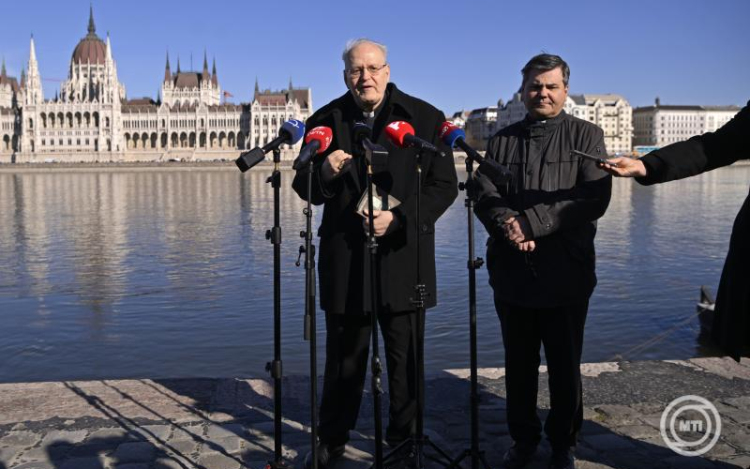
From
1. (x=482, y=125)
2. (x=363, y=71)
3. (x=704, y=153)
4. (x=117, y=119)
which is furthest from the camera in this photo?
(x=482, y=125)

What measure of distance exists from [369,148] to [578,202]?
46.7 inches

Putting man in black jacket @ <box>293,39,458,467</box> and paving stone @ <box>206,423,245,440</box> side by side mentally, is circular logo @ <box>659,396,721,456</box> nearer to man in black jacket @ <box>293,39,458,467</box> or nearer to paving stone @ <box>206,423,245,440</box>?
man in black jacket @ <box>293,39,458,467</box>

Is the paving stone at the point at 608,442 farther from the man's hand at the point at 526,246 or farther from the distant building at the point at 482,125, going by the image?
the distant building at the point at 482,125

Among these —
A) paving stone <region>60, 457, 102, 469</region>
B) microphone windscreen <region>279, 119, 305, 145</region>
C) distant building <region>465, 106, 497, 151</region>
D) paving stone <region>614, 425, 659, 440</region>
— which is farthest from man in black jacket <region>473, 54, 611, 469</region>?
distant building <region>465, 106, 497, 151</region>

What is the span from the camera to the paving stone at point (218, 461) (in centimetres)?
Answer: 365

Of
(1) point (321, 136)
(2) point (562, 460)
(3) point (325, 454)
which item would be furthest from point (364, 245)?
(2) point (562, 460)

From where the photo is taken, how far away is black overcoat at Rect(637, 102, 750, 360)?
8.75 ft

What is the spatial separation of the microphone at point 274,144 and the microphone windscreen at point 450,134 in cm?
64

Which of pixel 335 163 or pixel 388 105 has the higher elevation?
pixel 388 105

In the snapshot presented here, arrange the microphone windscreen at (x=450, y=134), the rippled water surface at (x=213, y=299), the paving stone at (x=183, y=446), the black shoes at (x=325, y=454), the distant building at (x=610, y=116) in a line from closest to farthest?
the microphone windscreen at (x=450, y=134)
the black shoes at (x=325, y=454)
the paving stone at (x=183, y=446)
the rippled water surface at (x=213, y=299)
the distant building at (x=610, y=116)

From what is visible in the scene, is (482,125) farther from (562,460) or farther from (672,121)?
(562,460)

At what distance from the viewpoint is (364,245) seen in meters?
3.66

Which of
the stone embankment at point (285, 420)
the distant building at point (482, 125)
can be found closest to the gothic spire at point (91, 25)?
the distant building at point (482, 125)

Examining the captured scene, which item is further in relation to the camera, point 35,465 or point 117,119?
point 117,119
